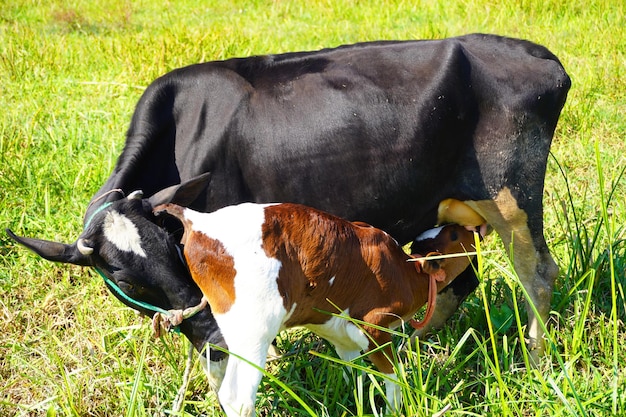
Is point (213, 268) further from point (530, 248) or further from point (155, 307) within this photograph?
point (530, 248)

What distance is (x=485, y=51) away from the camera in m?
3.96

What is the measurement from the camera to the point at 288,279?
3164 mm

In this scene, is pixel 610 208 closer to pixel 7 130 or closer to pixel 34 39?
pixel 7 130

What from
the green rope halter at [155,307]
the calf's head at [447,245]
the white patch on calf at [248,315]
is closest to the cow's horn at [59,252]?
the green rope halter at [155,307]

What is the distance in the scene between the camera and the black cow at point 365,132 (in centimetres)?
372

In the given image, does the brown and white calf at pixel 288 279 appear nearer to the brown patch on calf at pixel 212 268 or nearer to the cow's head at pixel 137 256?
the brown patch on calf at pixel 212 268

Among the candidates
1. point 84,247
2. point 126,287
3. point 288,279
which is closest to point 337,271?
point 288,279

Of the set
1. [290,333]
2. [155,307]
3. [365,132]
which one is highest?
[365,132]

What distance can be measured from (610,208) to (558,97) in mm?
1680

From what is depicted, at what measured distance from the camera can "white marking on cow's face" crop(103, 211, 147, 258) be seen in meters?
3.22

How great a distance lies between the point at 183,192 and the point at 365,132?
0.92m

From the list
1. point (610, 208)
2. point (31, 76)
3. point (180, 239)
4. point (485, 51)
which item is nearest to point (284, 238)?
point (180, 239)

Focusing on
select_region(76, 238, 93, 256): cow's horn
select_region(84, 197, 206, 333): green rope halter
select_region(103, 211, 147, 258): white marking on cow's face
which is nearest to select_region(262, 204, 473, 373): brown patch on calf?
select_region(84, 197, 206, 333): green rope halter

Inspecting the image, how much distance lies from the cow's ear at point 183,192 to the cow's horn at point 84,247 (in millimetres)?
337
